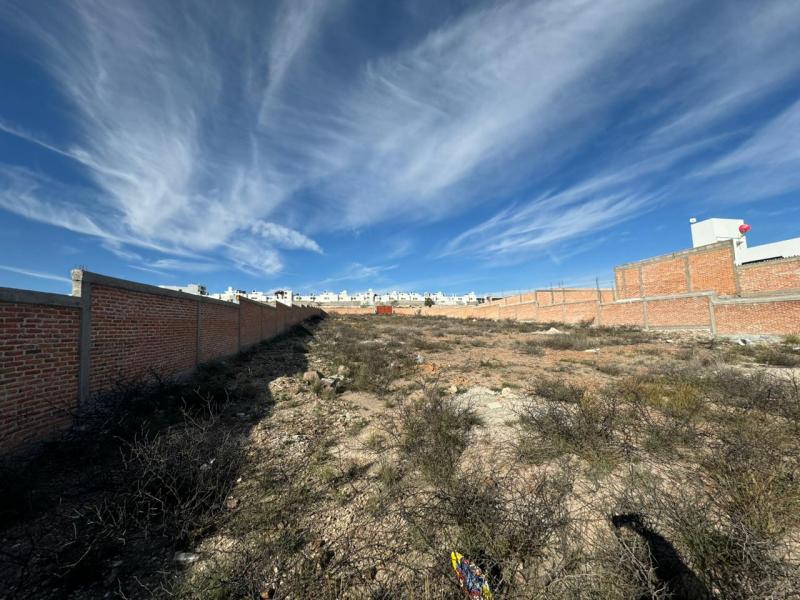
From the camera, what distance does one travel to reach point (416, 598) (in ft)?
6.62

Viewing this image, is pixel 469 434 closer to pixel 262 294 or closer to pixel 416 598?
pixel 416 598

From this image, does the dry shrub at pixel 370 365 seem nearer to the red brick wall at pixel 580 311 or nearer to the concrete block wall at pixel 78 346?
the concrete block wall at pixel 78 346

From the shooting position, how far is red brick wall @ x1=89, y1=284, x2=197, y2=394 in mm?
5168

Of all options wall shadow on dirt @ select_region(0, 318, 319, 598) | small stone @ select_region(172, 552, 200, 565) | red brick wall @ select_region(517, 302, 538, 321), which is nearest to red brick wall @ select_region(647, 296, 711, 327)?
red brick wall @ select_region(517, 302, 538, 321)

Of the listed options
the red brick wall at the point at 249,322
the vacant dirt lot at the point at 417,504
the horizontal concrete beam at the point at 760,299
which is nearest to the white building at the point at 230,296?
the red brick wall at the point at 249,322

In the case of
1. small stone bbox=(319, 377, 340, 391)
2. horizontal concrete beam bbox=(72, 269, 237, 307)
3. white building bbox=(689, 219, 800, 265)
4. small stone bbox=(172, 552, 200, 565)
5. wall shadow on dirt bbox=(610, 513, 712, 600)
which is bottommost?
wall shadow on dirt bbox=(610, 513, 712, 600)

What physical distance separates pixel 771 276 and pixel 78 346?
26898 millimetres

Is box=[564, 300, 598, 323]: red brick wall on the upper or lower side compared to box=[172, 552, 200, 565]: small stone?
upper

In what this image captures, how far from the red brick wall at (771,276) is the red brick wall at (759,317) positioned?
2.49 meters

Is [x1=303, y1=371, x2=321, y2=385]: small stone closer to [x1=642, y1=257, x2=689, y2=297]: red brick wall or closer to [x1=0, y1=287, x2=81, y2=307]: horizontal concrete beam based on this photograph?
[x1=0, y1=287, x2=81, y2=307]: horizontal concrete beam

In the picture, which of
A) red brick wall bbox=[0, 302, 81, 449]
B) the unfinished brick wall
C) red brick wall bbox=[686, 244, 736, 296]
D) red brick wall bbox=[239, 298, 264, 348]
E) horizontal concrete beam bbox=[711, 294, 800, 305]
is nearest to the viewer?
red brick wall bbox=[0, 302, 81, 449]

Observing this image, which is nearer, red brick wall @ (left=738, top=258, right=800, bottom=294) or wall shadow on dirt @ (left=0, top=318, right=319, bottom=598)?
wall shadow on dirt @ (left=0, top=318, right=319, bottom=598)

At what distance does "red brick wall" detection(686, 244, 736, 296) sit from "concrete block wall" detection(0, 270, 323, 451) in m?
25.7

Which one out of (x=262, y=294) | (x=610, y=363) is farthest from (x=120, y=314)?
(x=262, y=294)
